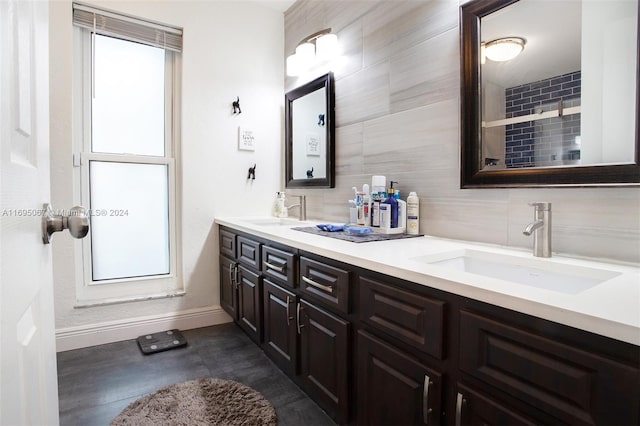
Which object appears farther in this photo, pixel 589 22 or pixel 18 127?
pixel 589 22

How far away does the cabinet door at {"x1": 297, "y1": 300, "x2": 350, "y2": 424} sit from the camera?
1278 mm

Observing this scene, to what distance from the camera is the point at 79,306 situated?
2242mm

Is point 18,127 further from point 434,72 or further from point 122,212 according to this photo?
point 122,212

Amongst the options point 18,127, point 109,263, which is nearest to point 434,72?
point 18,127

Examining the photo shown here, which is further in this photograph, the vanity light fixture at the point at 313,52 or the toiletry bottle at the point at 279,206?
the toiletry bottle at the point at 279,206

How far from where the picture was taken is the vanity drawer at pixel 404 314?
90cm

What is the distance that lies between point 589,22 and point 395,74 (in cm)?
85

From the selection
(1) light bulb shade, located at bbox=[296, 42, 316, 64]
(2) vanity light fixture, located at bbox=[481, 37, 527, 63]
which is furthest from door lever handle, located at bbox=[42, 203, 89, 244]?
(1) light bulb shade, located at bbox=[296, 42, 316, 64]

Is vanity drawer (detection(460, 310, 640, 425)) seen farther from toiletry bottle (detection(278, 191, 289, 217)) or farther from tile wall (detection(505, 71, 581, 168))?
toiletry bottle (detection(278, 191, 289, 217))

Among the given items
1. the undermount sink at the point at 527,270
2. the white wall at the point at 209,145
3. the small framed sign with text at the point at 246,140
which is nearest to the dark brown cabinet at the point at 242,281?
the white wall at the point at 209,145

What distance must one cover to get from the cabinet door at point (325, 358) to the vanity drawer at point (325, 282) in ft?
0.20

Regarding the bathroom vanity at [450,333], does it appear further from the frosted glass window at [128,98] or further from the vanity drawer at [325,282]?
the frosted glass window at [128,98]

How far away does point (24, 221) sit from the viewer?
0.50 metres

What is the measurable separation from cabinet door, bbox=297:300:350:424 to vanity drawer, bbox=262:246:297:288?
140mm
